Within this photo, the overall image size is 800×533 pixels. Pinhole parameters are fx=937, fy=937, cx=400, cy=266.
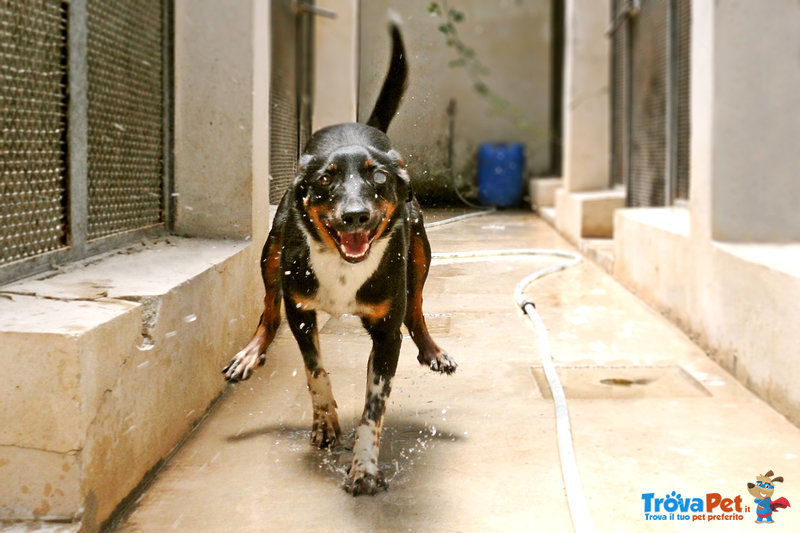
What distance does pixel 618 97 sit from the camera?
9766mm

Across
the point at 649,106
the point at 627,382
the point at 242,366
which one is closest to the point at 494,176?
the point at 627,382

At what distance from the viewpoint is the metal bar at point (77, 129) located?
9.93ft

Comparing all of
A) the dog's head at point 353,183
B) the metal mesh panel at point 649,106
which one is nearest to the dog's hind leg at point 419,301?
the dog's head at point 353,183

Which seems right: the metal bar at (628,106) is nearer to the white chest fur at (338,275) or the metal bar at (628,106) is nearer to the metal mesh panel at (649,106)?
the metal mesh panel at (649,106)

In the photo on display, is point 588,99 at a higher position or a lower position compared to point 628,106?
higher

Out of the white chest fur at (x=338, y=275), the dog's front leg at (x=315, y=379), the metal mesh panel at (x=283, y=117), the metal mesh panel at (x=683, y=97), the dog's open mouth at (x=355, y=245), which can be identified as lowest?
the dog's front leg at (x=315, y=379)

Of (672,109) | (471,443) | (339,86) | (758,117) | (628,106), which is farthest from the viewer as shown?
(628,106)

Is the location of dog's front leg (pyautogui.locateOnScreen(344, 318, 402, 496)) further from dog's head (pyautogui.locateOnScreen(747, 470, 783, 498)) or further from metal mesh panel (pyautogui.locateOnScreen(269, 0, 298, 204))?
dog's head (pyautogui.locateOnScreen(747, 470, 783, 498))

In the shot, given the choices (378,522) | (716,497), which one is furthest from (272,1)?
(716,497)

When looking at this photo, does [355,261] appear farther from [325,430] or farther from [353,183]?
[325,430]

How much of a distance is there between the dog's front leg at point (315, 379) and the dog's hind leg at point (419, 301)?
10.7 inches

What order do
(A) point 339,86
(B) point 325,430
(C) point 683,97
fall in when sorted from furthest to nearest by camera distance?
(C) point 683,97
(B) point 325,430
(A) point 339,86

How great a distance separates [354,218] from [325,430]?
908 mm

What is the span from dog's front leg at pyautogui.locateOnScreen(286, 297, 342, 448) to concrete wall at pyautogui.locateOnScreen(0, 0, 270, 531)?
0.30 metres
